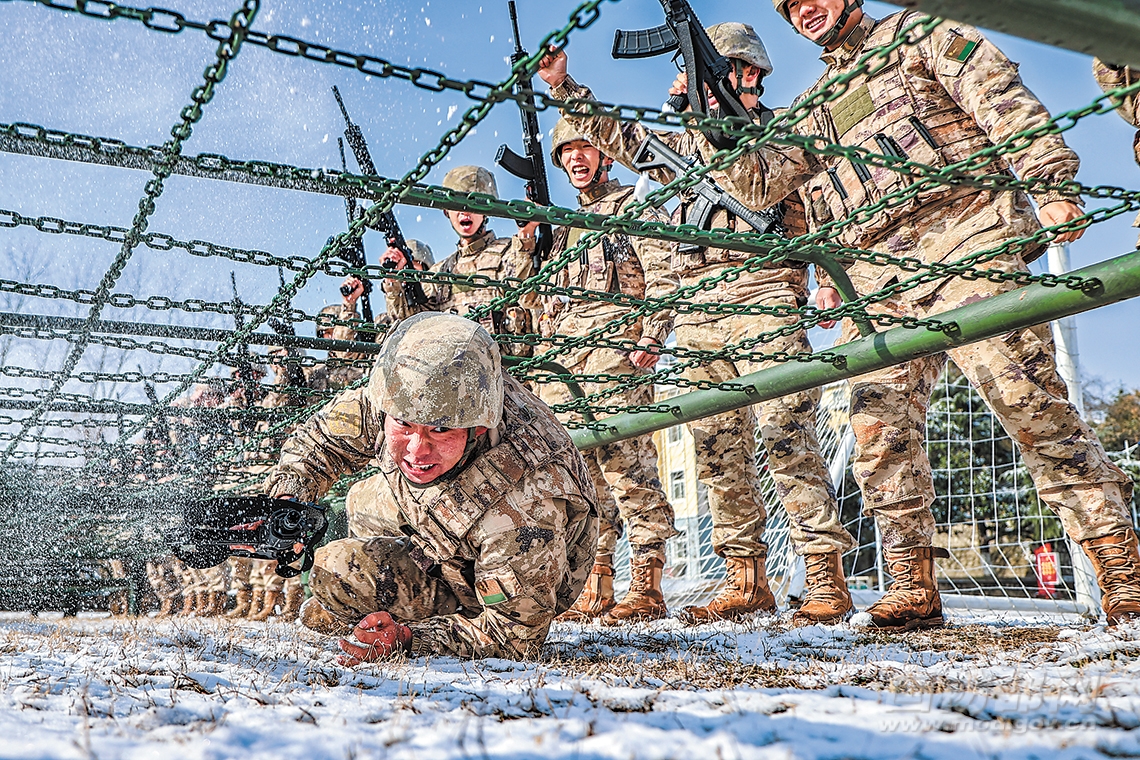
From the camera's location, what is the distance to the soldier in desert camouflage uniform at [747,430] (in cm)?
434

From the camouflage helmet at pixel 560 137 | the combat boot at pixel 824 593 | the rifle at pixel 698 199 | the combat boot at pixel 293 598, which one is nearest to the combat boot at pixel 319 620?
the combat boot at pixel 824 593

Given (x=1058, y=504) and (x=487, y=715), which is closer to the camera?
(x=487, y=715)

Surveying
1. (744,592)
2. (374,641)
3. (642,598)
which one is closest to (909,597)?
(744,592)

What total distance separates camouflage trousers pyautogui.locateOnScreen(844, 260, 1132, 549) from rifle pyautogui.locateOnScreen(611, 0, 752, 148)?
50.3 inches

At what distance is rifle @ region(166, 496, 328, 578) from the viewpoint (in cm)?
332

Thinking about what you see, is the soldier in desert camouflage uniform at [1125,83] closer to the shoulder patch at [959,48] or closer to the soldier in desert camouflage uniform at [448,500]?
the shoulder patch at [959,48]

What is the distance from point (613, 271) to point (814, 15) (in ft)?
7.20

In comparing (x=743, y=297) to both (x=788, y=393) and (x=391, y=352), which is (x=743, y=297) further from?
(x=391, y=352)

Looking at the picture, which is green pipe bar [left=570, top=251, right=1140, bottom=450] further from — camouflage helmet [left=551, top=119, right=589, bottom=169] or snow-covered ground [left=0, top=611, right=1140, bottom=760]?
camouflage helmet [left=551, top=119, right=589, bottom=169]

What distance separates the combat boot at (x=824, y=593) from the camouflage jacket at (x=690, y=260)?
1402mm

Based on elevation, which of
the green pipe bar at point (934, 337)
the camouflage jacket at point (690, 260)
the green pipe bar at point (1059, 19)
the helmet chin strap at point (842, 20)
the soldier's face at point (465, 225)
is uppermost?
the soldier's face at point (465, 225)

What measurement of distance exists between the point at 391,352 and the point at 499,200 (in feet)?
2.21

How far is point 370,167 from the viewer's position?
870 cm

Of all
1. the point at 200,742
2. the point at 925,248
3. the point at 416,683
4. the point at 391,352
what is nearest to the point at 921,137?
the point at 925,248
